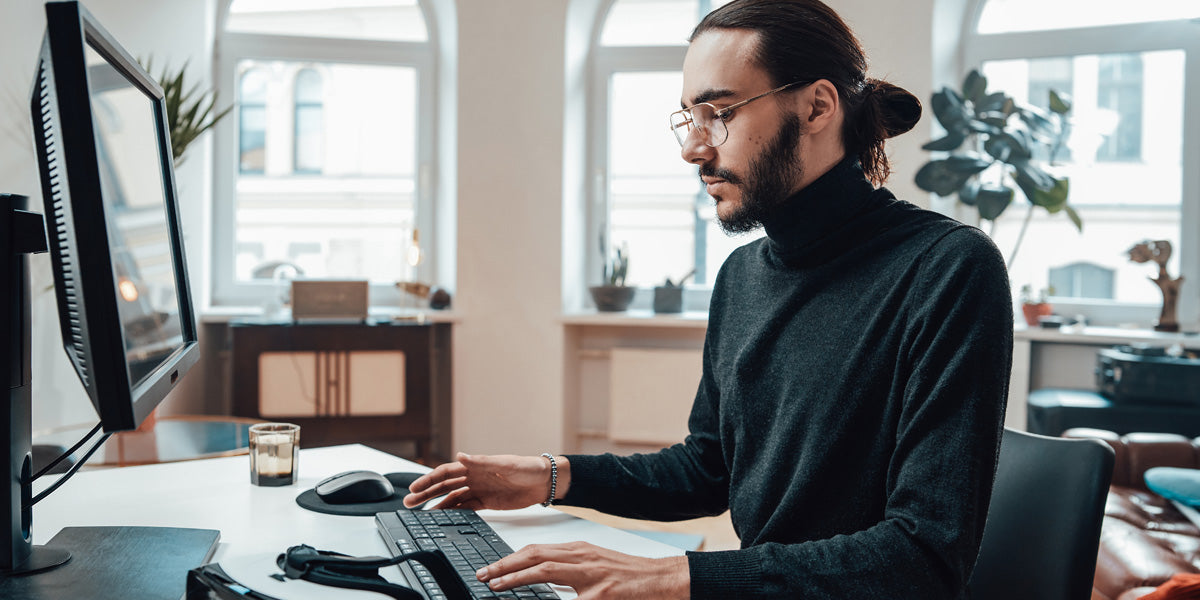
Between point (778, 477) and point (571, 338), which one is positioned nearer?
point (778, 477)

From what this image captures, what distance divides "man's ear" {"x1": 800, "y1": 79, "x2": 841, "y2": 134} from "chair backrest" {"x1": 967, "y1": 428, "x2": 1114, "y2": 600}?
468mm

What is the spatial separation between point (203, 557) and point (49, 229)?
1.18 ft

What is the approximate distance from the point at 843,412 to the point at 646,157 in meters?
3.69

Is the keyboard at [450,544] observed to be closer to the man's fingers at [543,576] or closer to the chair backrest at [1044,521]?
the man's fingers at [543,576]

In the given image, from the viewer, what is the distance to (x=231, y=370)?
393 centimetres

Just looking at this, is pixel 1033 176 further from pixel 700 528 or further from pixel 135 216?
pixel 135 216

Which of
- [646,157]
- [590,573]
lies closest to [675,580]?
[590,573]

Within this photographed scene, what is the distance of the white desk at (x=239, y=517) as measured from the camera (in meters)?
1.09

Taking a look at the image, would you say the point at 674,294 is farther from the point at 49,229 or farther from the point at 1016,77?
the point at 49,229

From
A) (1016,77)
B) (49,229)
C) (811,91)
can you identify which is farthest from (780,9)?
(1016,77)

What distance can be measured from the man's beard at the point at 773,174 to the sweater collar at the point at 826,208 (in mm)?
19

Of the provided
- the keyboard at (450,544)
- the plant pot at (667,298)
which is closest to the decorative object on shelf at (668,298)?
the plant pot at (667,298)

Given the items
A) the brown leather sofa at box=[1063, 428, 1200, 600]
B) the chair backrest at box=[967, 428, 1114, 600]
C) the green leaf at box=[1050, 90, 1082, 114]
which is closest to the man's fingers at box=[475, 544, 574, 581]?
the chair backrest at box=[967, 428, 1114, 600]

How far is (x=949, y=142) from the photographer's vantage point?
147 inches
